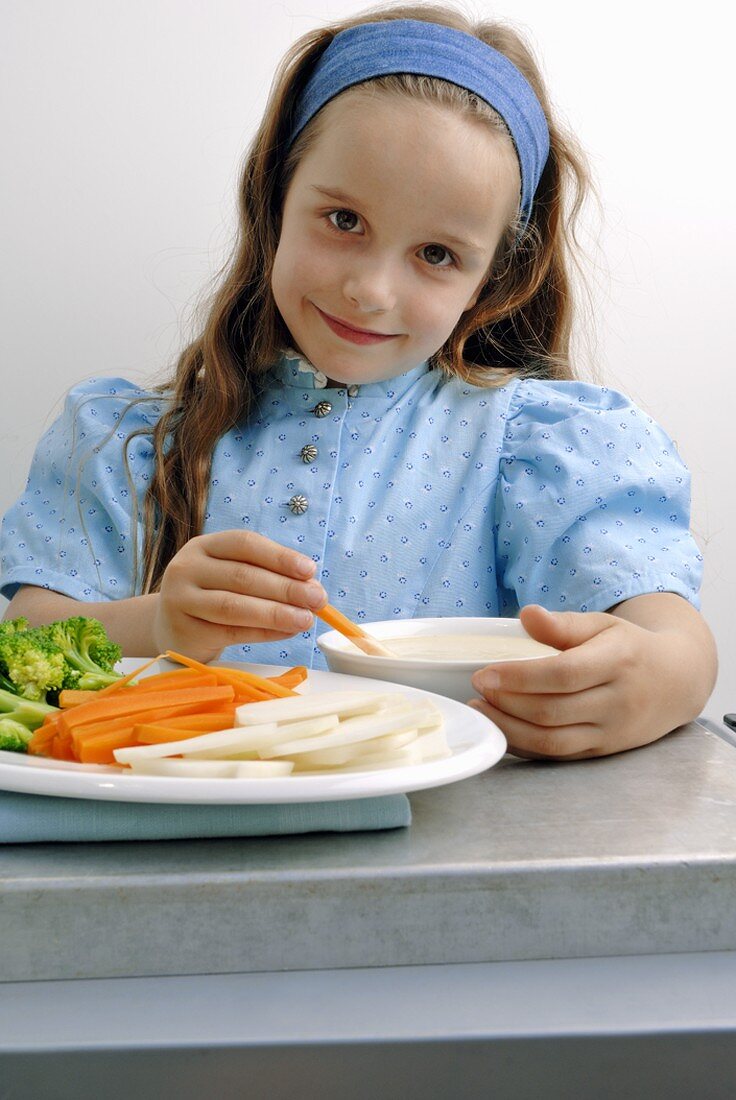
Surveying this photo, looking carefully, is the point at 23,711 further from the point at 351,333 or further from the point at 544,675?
the point at 351,333

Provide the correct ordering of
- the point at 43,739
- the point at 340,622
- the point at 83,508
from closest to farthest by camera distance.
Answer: the point at 43,739, the point at 340,622, the point at 83,508

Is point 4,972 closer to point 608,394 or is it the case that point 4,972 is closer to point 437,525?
point 437,525

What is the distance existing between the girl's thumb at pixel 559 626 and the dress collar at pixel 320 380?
2.12 feet

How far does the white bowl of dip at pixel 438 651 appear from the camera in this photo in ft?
2.59

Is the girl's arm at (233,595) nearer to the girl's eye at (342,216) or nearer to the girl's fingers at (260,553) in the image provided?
the girl's fingers at (260,553)

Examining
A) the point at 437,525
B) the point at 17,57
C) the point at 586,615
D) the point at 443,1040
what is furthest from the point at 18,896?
the point at 17,57

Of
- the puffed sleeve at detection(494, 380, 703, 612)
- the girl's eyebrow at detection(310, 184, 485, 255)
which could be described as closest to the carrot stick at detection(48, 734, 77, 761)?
the puffed sleeve at detection(494, 380, 703, 612)

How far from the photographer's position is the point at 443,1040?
19.2 inches

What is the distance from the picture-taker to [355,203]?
3.90 ft

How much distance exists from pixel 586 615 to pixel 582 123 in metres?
1.17

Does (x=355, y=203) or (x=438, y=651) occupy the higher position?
(x=355, y=203)

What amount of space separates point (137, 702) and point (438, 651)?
33 cm

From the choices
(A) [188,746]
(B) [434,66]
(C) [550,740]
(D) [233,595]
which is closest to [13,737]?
(A) [188,746]

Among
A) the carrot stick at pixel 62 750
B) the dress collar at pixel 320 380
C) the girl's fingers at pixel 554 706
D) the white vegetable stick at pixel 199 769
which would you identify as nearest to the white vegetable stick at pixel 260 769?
the white vegetable stick at pixel 199 769
